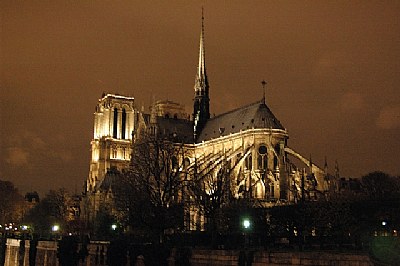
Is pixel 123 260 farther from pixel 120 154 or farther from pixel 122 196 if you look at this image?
pixel 120 154

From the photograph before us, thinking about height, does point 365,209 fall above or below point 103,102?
below

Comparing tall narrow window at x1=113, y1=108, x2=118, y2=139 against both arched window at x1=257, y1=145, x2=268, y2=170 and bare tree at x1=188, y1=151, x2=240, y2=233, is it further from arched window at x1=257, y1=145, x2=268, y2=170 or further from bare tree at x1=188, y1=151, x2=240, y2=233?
bare tree at x1=188, y1=151, x2=240, y2=233

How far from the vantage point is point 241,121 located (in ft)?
255

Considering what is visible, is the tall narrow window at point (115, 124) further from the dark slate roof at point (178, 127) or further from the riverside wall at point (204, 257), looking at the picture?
the riverside wall at point (204, 257)

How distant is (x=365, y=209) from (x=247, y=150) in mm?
29018

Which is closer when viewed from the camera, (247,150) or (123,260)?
(123,260)

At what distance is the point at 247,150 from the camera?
71.1 meters

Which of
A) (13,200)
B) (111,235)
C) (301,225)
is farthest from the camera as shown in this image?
(13,200)

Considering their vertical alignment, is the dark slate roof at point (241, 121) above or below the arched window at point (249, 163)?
above

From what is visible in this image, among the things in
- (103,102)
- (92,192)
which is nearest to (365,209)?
(92,192)

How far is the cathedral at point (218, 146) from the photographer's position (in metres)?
67.9

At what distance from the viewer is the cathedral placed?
6788cm

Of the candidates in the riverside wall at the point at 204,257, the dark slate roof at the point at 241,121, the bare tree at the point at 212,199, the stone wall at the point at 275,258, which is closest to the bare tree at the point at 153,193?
the bare tree at the point at 212,199

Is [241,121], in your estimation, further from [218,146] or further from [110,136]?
[110,136]
